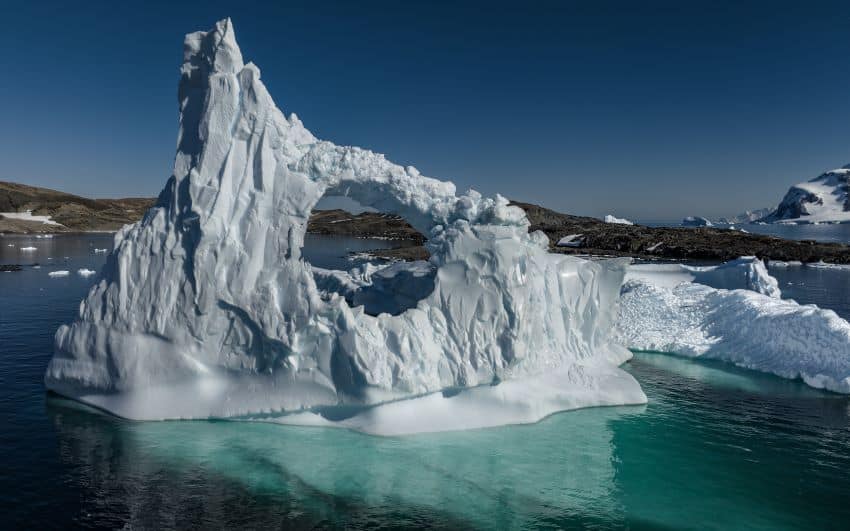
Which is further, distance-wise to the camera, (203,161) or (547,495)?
(203,161)

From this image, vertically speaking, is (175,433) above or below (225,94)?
below

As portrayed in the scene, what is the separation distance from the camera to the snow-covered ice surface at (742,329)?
1989 cm

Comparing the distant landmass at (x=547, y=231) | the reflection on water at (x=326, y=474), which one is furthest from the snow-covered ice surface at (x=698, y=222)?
the reflection on water at (x=326, y=474)

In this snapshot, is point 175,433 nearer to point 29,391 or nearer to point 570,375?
point 29,391

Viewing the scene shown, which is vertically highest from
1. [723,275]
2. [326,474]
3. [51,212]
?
[51,212]

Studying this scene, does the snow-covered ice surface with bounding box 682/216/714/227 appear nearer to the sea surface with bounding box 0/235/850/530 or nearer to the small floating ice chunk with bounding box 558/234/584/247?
the small floating ice chunk with bounding box 558/234/584/247

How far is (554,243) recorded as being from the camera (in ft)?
266

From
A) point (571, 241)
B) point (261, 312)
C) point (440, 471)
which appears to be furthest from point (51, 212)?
point (440, 471)

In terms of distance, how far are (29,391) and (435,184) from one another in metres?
13.8

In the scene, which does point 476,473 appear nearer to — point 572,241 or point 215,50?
point 215,50

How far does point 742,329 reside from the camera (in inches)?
912

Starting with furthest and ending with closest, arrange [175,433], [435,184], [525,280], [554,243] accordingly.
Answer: [554,243] < [435,184] < [525,280] < [175,433]

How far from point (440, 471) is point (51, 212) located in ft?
408

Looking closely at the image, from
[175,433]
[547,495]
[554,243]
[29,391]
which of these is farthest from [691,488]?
[554,243]
